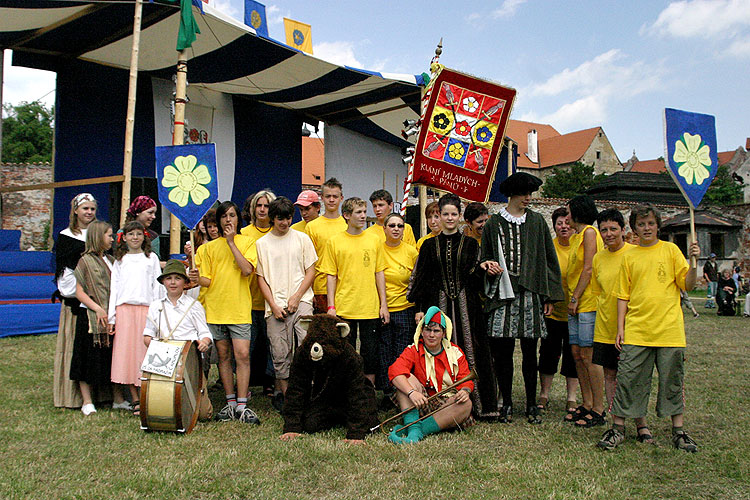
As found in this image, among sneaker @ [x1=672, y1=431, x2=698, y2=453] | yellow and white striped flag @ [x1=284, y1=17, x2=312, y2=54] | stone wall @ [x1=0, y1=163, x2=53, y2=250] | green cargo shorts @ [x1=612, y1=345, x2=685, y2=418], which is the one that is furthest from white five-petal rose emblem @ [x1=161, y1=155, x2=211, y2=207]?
stone wall @ [x1=0, y1=163, x2=53, y2=250]

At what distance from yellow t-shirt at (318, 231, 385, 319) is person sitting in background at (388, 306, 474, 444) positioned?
46cm

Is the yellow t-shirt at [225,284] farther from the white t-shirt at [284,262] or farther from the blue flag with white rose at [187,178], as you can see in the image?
the blue flag with white rose at [187,178]

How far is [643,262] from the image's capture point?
3637 mm

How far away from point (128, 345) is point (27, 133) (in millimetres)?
38035

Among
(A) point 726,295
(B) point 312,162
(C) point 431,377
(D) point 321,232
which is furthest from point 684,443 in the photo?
(B) point 312,162

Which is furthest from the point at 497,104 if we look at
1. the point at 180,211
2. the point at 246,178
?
the point at 246,178

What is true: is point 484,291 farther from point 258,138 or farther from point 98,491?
point 258,138

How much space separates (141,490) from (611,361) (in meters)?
2.95

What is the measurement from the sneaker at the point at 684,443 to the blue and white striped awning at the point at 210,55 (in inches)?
259

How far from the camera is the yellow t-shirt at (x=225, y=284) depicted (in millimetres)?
4168

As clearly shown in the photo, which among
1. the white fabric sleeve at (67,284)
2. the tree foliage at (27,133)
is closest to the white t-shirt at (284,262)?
the white fabric sleeve at (67,284)

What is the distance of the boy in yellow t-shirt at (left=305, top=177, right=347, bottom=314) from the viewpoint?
454cm

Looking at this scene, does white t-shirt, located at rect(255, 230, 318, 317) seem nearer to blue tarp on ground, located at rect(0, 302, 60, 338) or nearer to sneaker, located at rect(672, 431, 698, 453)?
sneaker, located at rect(672, 431, 698, 453)

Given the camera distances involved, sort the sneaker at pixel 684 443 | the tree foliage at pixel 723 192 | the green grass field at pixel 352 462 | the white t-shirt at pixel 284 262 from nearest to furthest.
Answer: the green grass field at pixel 352 462, the sneaker at pixel 684 443, the white t-shirt at pixel 284 262, the tree foliage at pixel 723 192
